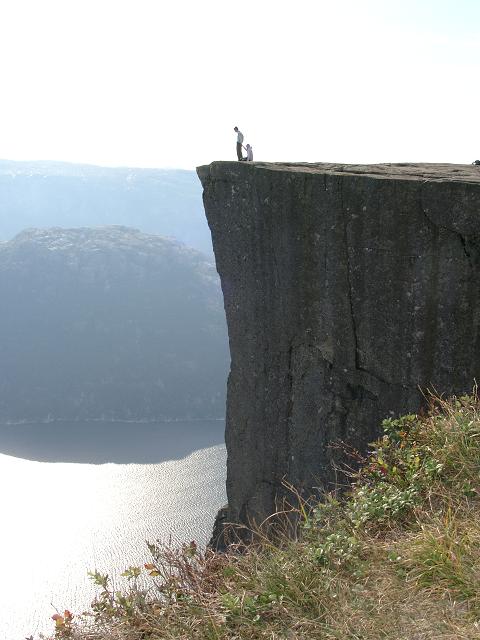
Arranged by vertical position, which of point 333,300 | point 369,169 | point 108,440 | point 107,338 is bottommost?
point 108,440

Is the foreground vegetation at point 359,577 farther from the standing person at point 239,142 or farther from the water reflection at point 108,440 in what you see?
the water reflection at point 108,440

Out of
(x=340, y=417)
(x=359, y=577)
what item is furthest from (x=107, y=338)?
(x=359, y=577)

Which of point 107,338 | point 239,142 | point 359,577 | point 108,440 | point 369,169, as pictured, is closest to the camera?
point 359,577

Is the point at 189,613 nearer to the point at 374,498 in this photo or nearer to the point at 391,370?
the point at 374,498

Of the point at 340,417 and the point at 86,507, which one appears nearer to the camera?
the point at 340,417

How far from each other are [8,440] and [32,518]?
148 ft

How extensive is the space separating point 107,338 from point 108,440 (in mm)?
56319

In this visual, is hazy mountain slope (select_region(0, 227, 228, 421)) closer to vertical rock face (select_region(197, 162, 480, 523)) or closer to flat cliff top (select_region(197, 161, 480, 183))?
vertical rock face (select_region(197, 162, 480, 523))

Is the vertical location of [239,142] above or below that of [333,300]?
above

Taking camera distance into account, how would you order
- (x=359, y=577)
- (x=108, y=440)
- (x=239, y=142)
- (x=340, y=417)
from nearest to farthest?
(x=359, y=577) < (x=340, y=417) < (x=239, y=142) < (x=108, y=440)

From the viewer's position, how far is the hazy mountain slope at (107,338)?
151375mm

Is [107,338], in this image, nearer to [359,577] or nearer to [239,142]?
[239,142]

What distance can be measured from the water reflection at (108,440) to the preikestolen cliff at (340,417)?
303 feet

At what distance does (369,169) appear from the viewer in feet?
39.9
